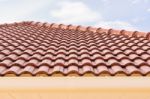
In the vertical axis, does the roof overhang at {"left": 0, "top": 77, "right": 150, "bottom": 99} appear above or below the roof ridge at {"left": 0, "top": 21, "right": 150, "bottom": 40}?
above

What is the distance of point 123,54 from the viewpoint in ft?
20.2

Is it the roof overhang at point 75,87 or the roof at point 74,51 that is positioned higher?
the roof overhang at point 75,87

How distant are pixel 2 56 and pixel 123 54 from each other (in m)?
2.12

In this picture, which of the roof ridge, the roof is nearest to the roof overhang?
the roof

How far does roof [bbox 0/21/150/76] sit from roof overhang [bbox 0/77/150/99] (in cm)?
41

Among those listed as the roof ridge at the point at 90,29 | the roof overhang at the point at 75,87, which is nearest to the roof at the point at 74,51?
the roof ridge at the point at 90,29

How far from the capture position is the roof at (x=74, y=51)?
5.20 m

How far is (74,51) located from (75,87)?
80.6 inches

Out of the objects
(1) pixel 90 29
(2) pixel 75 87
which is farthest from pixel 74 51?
(1) pixel 90 29

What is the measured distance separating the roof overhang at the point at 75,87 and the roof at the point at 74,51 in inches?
16.1

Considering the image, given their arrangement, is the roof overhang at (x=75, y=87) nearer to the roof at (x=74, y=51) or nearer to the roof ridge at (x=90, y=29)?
the roof at (x=74, y=51)

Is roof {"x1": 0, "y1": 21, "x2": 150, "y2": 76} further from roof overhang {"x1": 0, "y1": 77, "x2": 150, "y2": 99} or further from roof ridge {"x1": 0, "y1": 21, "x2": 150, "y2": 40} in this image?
roof overhang {"x1": 0, "y1": 77, "x2": 150, "y2": 99}

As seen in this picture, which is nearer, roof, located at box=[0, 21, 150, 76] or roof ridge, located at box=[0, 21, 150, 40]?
roof, located at box=[0, 21, 150, 76]

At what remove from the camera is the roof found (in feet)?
17.0
